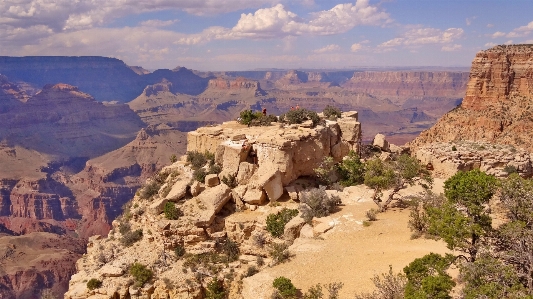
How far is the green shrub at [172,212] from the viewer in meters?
21.5

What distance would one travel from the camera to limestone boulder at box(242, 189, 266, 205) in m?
22.4

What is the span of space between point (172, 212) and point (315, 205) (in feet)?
27.4

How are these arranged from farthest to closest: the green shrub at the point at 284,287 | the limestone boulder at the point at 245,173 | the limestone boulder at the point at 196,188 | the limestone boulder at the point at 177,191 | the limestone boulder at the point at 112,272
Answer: the limestone boulder at the point at 245,173 < the limestone boulder at the point at 196,188 < the limestone boulder at the point at 177,191 < the limestone boulder at the point at 112,272 < the green shrub at the point at 284,287

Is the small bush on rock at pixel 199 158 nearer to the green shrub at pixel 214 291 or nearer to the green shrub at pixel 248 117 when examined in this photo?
the green shrub at pixel 248 117

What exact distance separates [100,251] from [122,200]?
85.8 m

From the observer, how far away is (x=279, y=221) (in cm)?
2088

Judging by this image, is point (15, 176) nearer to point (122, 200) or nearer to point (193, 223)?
point (122, 200)

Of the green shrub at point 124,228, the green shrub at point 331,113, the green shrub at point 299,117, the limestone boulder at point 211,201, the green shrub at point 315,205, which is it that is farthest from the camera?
the green shrub at point 331,113

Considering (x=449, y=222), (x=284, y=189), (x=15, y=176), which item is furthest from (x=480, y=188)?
(x=15, y=176)

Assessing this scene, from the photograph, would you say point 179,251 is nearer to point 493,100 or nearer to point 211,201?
point 211,201

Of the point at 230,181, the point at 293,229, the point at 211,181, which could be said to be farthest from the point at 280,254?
the point at 211,181

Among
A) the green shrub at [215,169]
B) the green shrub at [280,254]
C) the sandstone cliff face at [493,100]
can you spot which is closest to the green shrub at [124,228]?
the green shrub at [215,169]

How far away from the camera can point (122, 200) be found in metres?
105

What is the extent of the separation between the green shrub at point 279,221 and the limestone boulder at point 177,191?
5.99m
